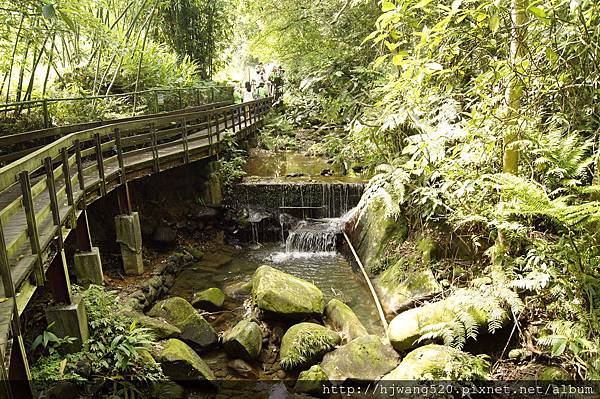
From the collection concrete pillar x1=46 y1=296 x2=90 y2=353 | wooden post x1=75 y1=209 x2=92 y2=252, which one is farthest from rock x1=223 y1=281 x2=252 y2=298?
concrete pillar x1=46 y1=296 x2=90 y2=353

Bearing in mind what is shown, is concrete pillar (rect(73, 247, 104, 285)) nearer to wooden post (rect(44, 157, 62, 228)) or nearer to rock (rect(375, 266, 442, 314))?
wooden post (rect(44, 157, 62, 228))

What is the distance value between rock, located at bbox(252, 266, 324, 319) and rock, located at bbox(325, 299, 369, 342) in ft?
0.54

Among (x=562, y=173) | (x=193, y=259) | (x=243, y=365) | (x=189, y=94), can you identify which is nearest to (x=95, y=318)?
(x=243, y=365)

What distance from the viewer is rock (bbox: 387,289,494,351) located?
5137 millimetres

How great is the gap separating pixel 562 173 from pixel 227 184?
28.3 ft

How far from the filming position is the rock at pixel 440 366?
4.48 metres

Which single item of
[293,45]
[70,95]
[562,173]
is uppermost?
[293,45]

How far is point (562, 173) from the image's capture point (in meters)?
4.77

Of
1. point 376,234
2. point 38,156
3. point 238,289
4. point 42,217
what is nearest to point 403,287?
point 376,234

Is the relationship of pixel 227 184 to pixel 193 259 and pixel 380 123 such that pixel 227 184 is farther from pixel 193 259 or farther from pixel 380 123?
pixel 380 123

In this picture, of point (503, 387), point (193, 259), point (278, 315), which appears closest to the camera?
point (503, 387)

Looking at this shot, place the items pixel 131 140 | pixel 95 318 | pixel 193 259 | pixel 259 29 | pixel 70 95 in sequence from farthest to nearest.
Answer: pixel 259 29
pixel 70 95
pixel 193 259
pixel 131 140
pixel 95 318

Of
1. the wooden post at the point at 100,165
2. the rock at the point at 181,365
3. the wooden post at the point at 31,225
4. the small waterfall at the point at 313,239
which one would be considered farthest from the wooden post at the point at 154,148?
the wooden post at the point at 31,225

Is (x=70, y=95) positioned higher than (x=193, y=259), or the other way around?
(x=70, y=95)
